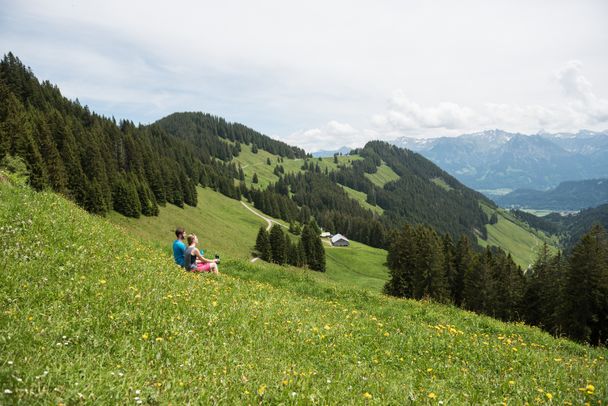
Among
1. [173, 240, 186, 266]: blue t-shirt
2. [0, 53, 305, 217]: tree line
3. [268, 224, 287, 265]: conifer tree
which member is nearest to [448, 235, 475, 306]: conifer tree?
[268, 224, 287, 265]: conifer tree

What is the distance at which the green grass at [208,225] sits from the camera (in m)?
75.9

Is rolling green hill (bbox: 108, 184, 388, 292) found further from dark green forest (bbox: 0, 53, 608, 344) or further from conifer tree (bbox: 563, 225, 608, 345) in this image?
conifer tree (bbox: 563, 225, 608, 345)

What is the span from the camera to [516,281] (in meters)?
55.7

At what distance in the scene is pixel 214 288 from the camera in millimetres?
11820

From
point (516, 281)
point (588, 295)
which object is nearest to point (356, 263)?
point (516, 281)

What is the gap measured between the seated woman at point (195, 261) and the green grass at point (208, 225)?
50.0 metres

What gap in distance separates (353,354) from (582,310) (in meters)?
43.5

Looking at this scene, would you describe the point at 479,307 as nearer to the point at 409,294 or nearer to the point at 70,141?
the point at 409,294

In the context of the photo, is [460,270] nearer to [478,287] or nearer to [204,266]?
[478,287]

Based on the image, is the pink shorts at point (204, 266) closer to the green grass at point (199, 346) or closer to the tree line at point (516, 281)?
the green grass at point (199, 346)

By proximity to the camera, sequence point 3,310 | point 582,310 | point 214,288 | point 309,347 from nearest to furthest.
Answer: point 3,310, point 309,347, point 214,288, point 582,310

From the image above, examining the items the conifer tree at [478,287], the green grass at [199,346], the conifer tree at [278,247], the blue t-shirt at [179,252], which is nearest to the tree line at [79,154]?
the blue t-shirt at [179,252]

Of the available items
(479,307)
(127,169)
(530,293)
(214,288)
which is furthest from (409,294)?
(127,169)

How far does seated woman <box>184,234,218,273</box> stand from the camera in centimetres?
1535
